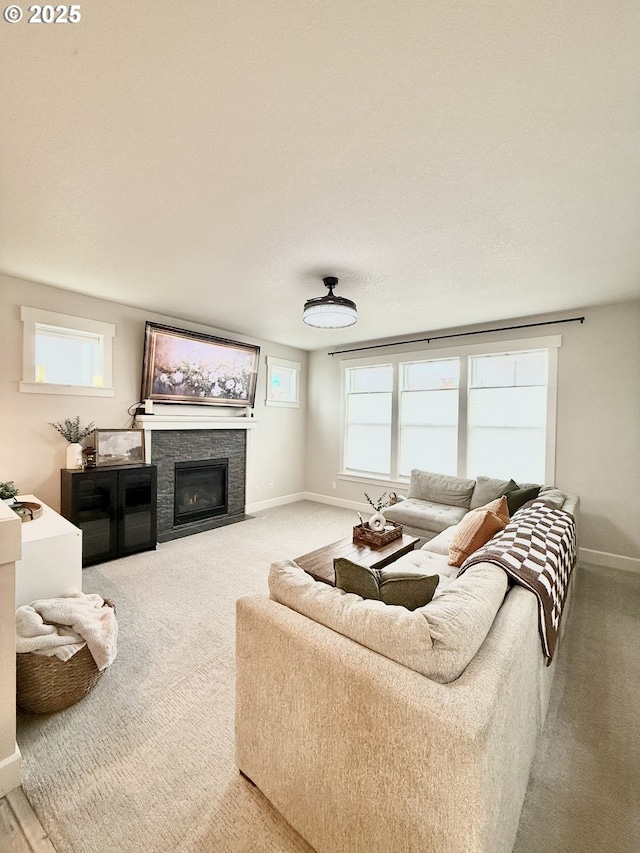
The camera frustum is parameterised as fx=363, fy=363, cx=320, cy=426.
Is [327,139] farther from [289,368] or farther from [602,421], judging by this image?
[289,368]

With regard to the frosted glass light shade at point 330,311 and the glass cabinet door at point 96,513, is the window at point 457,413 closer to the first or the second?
the frosted glass light shade at point 330,311

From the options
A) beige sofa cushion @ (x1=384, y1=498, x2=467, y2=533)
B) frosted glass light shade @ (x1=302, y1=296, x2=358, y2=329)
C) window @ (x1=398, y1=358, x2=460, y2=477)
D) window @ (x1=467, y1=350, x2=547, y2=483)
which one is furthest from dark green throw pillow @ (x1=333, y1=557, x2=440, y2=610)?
window @ (x1=398, y1=358, x2=460, y2=477)

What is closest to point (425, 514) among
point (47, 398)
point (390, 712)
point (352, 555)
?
point (352, 555)

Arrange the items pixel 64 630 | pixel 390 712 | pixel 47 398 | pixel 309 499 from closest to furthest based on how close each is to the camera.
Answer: pixel 390 712, pixel 64 630, pixel 47 398, pixel 309 499

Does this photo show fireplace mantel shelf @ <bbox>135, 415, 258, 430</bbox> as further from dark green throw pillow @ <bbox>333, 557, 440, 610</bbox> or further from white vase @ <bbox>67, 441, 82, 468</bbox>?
dark green throw pillow @ <bbox>333, 557, 440, 610</bbox>

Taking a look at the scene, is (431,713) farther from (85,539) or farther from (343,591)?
(85,539)

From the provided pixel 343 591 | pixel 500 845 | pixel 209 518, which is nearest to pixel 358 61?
pixel 343 591

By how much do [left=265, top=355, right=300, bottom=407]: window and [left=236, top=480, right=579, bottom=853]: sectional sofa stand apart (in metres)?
4.59

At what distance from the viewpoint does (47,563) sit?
87.7 inches

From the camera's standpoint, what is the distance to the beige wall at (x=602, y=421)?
3633 mm

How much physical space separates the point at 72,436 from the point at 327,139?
350 centimetres

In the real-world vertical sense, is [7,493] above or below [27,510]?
above

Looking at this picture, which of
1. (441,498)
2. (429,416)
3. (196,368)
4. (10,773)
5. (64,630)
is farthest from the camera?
(429,416)

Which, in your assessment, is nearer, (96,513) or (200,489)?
(96,513)
